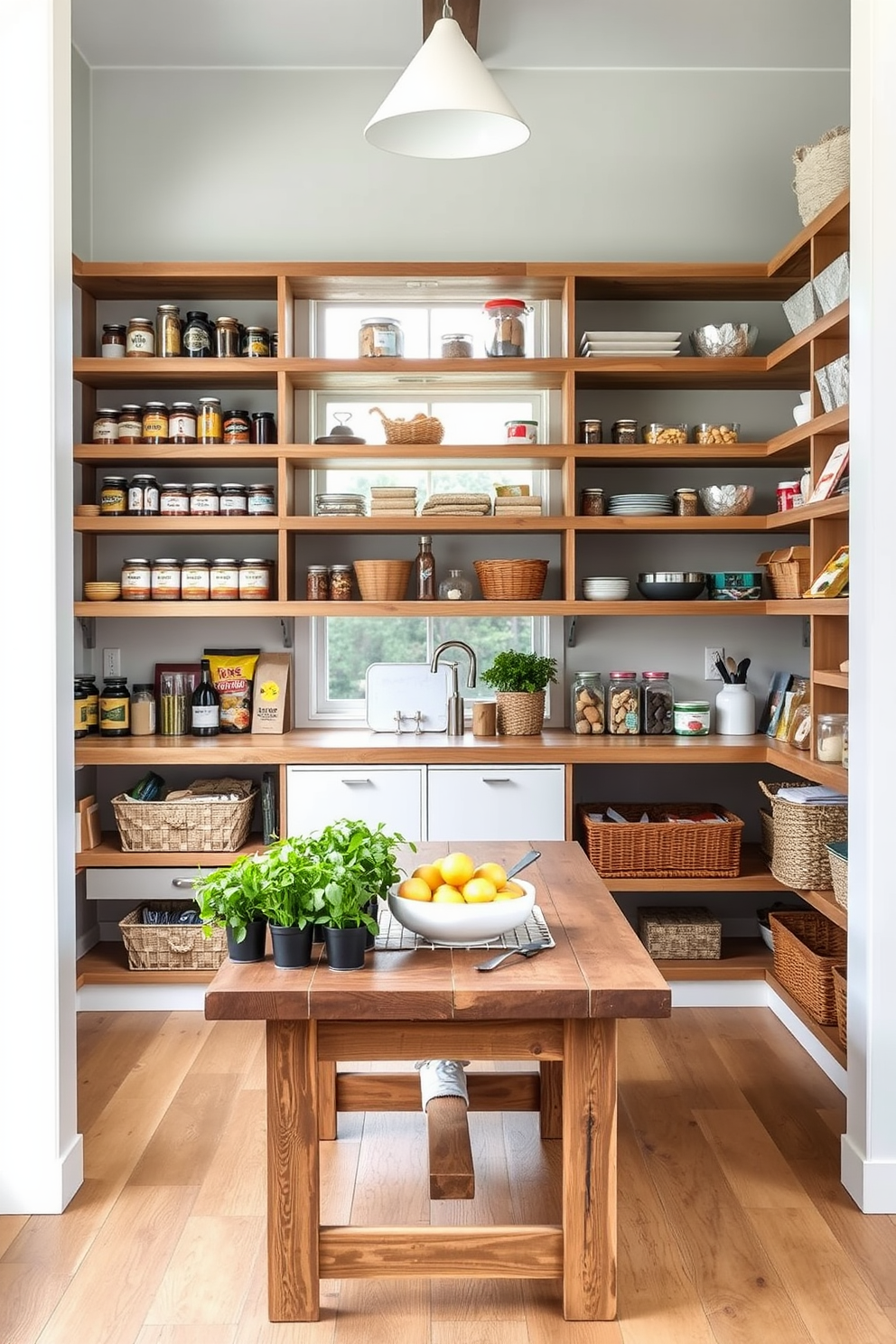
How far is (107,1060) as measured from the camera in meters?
3.55

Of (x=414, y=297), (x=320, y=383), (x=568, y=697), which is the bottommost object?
(x=568, y=697)

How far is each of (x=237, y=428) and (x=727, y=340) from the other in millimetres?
1814

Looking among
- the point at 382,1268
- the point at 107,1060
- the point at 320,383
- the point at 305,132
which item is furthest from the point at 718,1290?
the point at 305,132

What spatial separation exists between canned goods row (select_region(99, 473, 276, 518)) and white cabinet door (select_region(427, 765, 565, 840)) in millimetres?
1193

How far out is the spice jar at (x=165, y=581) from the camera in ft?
14.0

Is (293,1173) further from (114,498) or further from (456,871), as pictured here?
(114,498)

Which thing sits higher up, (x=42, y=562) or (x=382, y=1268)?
(x=42, y=562)

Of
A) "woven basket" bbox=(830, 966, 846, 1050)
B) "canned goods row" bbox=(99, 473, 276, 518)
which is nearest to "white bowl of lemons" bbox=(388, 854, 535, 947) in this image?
"woven basket" bbox=(830, 966, 846, 1050)

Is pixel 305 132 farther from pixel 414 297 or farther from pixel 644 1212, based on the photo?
pixel 644 1212

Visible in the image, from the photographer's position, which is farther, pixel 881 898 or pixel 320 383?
pixel 320 383

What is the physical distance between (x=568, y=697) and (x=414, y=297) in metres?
1.66

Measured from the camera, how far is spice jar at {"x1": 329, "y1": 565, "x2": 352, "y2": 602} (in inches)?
168

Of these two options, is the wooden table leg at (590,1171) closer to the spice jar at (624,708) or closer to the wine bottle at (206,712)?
the spice jar at (624,708)

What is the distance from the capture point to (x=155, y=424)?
4.28m
